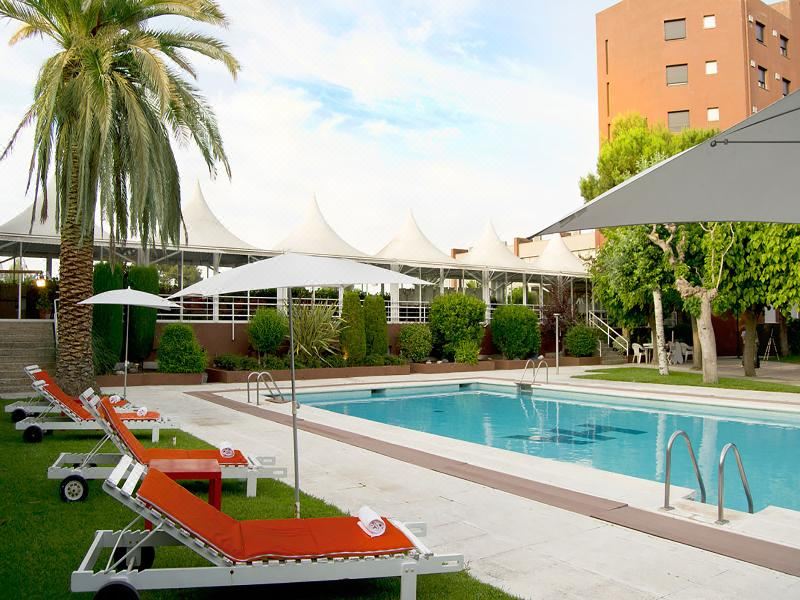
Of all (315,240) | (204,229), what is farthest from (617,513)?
(315,240)

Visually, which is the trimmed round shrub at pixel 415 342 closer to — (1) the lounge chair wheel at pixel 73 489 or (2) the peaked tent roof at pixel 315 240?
(2) the peaked tent roof at pixel 315 240

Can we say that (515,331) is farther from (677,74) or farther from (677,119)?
(677,74)

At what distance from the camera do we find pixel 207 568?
3598 mm

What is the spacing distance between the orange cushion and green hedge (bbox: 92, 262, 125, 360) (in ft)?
48.2

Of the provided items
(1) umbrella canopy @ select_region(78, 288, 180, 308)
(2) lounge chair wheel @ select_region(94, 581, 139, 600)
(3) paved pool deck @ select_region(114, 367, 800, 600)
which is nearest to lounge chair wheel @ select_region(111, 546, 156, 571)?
(2) lounge chair wheel @ select_region(94, 581, 139, 600)

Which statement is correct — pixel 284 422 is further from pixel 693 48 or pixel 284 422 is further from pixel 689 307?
pixel 693 48

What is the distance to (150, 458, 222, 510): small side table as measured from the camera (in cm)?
565

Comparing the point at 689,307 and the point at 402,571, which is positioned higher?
the point at 689,307

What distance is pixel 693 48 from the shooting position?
34.6 m

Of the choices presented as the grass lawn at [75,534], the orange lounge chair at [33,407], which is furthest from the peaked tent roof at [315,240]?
the grass lawn at [75,534]

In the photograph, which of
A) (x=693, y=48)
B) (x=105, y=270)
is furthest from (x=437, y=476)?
(x=693, y=48)

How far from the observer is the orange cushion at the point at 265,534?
374 centimetres

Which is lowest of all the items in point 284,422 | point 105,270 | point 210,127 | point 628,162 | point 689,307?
point 284,422

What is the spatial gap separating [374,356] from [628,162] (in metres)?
12.1
